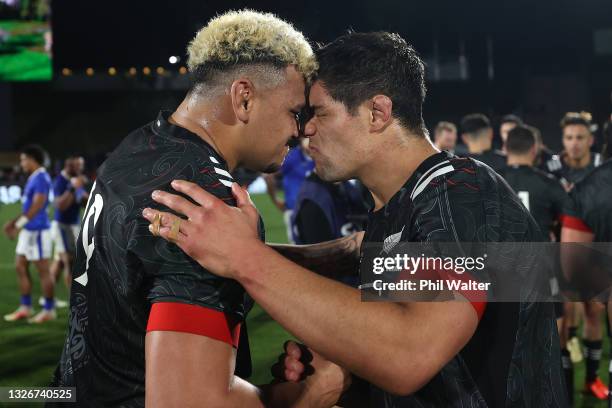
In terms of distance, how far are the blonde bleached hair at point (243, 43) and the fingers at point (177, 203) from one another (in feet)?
1.80

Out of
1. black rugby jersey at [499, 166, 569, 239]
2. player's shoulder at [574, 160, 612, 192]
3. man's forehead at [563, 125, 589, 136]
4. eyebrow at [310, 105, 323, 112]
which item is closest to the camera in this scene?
eyebrow at [310, 105, 323, 112]

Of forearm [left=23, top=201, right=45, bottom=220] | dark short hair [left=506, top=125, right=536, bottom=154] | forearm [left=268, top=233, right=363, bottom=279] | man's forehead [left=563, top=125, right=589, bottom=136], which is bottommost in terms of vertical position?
forearm [left=268, top=233, right=363, bottom=279]

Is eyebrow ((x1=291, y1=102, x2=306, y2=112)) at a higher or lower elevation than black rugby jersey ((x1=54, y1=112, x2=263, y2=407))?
higher

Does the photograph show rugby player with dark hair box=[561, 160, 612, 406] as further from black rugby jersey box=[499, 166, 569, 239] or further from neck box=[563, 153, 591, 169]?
neck box=[563, 153, 591, 169]

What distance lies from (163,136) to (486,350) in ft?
3.31

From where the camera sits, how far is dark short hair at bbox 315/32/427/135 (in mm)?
2270

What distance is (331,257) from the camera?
110 inches

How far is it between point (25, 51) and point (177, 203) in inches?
1009

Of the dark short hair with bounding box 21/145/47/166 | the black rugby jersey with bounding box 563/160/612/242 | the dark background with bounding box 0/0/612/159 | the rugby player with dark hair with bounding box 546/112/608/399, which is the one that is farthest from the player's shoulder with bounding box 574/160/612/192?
the dark background with bounding box 0/0/612/159

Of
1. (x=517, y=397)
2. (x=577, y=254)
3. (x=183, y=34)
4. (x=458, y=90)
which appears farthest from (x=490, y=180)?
(x=458, y=90)

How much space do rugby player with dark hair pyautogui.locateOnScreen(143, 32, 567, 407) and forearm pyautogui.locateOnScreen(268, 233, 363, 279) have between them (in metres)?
0.41

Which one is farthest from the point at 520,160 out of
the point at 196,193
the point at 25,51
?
the point at 25,51

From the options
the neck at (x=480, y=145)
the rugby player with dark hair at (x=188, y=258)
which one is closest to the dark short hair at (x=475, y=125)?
the neck at (x=480, y=145)

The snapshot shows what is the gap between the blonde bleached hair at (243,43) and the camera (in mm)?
2027
